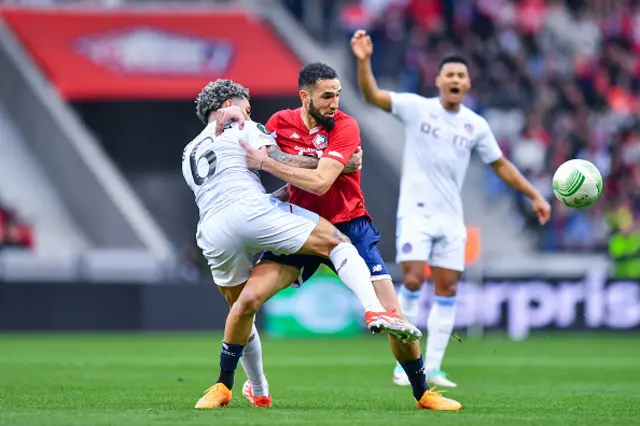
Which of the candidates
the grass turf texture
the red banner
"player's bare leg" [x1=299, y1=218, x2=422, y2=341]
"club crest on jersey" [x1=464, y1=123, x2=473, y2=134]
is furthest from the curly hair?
the red banner

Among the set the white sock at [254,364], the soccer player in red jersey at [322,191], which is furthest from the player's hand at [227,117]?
the white sock at [254,364]

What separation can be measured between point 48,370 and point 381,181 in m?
9.60

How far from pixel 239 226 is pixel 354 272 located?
2.53 feet

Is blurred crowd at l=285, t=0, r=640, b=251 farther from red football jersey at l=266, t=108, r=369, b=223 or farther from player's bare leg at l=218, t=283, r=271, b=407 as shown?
player's bare leg at l=218, t=283, r=271, b=407

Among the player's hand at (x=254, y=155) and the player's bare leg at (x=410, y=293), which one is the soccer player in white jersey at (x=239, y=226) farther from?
the player's bare leg at (x=410, y=293)

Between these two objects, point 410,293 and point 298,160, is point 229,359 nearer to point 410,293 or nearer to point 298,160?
point 298,160

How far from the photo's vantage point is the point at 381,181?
2094 cm

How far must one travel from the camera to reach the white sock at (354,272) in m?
8.09

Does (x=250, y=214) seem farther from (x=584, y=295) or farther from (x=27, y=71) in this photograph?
(x=27, y=71)

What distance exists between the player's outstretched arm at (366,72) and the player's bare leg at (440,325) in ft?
5.01

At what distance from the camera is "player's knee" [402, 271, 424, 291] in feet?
36.3

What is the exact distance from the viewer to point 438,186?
1118 cm

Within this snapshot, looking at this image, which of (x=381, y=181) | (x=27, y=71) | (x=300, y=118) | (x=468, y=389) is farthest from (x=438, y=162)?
(x=27, y=71)

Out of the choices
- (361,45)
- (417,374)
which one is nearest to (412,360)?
(417,374)
